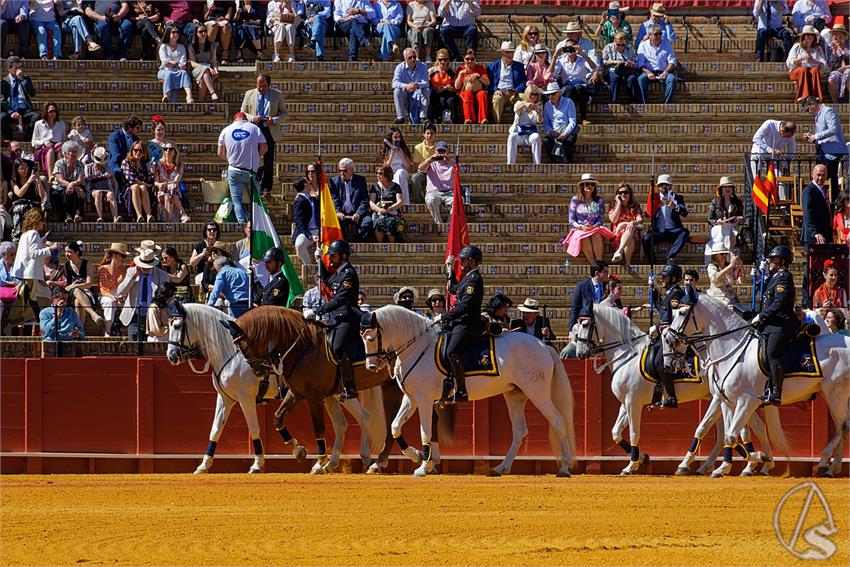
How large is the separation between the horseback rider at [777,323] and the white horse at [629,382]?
1.27 m

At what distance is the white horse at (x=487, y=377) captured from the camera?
20328 millimetres

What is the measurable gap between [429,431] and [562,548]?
5421 mm

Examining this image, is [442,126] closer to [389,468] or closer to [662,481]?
[389,468]

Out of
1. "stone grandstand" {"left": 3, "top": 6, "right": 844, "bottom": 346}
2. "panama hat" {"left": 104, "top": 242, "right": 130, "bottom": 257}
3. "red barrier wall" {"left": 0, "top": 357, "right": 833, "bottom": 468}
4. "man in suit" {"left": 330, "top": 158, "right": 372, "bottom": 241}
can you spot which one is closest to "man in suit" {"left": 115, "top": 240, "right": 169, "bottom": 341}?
"panama hat" {"left": 104, "top": 242, "right": 130, "bottom": 257}

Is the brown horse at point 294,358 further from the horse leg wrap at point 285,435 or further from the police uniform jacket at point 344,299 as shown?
the police uniform jacket at point 344,299

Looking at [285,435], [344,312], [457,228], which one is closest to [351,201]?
[457,228]

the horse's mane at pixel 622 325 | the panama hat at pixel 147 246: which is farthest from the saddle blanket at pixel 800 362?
the panama hat at pixel 147 246

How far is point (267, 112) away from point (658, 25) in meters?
7.33

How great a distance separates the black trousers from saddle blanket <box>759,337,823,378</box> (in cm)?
1019

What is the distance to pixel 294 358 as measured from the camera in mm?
20859

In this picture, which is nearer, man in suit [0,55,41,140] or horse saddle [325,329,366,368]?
horse saddle [325,329,366,368]

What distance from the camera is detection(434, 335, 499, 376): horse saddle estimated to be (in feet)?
66.7

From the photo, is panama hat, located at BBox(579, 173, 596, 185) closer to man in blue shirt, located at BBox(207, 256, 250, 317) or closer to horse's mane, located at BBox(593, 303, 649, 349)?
horse's mane, located at BBox(593, 303, 649, 349)

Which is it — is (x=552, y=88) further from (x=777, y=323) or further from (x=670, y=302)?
(x=777, y=323)
